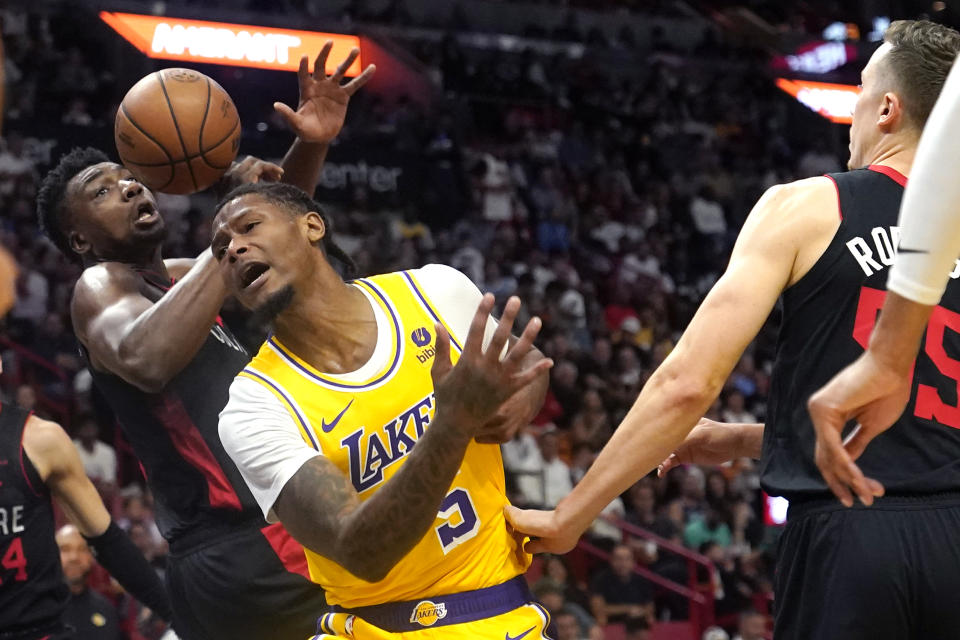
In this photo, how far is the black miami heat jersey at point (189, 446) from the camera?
12.7 ft

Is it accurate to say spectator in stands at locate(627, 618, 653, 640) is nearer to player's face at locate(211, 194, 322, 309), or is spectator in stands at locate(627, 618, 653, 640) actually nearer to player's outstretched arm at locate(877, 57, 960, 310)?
player's face at locate(211, 194, 322, 309)

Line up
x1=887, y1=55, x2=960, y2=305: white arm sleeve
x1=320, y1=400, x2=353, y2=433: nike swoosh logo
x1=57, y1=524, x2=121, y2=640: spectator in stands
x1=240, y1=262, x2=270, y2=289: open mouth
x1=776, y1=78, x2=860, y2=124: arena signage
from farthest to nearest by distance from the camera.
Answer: x1=776, y1=78, x2=860, y2=124: arena signage → x1=57, y1=524, x2=121, y2=640: spectator in stands → x1=240, y1=262, x2=270, y2=289: open mouth → x1=320, y1=400, x2=353, y2=433: nike swoosh logo → x1=887, y1=55, x2=960, y2=305: white arm sleeve

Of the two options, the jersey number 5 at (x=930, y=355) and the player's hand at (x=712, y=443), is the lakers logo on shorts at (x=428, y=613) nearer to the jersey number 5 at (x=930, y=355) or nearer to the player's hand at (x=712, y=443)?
the player's hand at (x=712, y=443)

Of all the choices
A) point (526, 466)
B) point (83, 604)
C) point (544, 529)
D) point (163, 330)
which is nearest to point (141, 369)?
point (163, 330)

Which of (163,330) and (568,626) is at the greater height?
(163,330)

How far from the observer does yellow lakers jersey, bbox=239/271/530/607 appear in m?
3.00

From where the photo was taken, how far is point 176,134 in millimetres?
4113

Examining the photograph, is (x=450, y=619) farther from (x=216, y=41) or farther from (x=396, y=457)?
(x=216, y=41)

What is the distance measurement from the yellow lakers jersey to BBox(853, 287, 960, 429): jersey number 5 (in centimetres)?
100

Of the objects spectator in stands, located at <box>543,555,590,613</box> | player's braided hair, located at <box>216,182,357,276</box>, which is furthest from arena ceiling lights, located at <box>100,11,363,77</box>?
player's braided hair, located at <box>216,182,357,276</box>

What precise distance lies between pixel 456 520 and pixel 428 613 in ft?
0.78

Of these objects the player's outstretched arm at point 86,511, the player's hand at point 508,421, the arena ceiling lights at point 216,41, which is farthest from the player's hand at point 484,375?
the arena ceiling lights at point 216,41

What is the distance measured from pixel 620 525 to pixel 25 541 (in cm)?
660

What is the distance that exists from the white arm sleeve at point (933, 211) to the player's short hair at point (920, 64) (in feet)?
2.86
